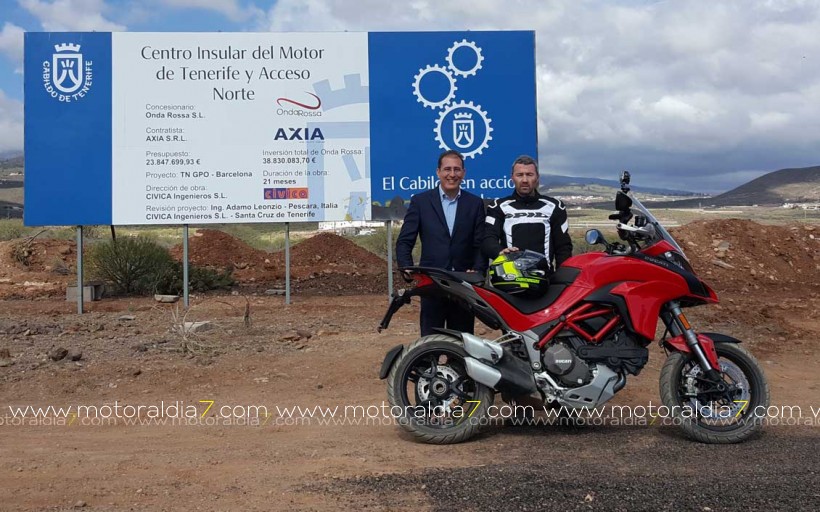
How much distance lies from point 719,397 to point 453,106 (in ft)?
26.3

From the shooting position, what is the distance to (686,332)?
545 cm

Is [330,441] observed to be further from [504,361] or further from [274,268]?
[274,268]

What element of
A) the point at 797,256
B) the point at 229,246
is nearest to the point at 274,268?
the point at 229,246

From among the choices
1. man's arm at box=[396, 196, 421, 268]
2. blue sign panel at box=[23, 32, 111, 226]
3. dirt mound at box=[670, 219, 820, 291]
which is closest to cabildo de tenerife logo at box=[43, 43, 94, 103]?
blue sign panel at box=[23, 32, 111, 226]

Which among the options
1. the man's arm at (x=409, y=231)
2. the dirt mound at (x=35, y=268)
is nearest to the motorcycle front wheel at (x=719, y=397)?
the man's arm at (x=409, y=231)

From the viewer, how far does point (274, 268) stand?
17906 millimetres

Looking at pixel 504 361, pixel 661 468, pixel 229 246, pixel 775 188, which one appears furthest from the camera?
pixel 775 188

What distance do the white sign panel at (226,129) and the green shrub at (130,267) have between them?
2.72 metres

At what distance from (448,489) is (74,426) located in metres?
3.40

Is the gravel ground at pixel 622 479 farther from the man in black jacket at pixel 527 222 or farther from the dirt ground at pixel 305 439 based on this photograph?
the man in black jacket at pixel 527 222

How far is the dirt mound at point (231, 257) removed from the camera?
57.4ft

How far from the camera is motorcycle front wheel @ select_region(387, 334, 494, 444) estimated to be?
532 cm

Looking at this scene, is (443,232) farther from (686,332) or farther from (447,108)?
(447,108)

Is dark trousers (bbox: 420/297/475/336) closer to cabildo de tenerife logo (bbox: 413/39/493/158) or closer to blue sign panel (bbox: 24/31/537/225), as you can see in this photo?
blue sign panel (bbox: 24/31/537/225)
